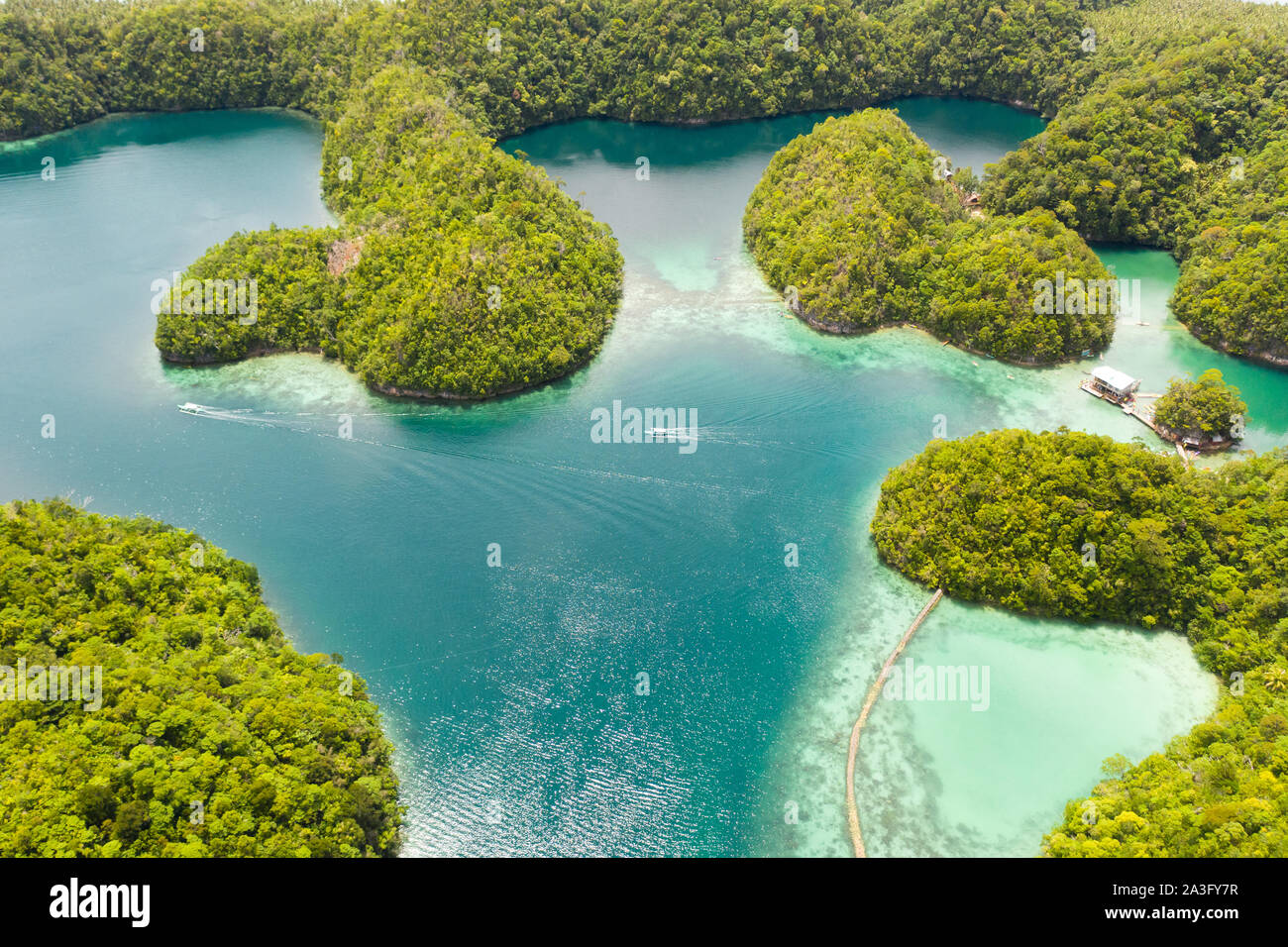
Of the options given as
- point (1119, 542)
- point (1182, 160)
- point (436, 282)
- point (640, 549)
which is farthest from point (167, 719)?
point (1182, 160)

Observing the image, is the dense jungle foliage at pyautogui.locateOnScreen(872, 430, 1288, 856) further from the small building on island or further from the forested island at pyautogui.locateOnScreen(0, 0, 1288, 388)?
the forested island at pyautogui.locateOnScreen(0, 0, 1288, 388)

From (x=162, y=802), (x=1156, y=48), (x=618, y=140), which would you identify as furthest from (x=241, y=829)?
(x=1156, y=48)

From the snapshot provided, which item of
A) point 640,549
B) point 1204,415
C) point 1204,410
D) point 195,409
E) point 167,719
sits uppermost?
point 1204,410

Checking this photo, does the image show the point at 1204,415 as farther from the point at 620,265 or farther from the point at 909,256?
the point at 620,265

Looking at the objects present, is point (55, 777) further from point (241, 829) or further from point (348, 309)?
point (348, 309)

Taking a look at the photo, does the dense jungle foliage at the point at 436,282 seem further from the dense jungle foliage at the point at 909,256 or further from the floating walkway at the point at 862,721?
the floating walkway at the point at 862,721

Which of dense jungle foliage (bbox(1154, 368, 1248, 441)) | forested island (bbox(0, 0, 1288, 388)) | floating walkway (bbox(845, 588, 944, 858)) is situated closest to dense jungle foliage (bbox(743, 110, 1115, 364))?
forested island (bbox(0, 0, 1288, 388))
